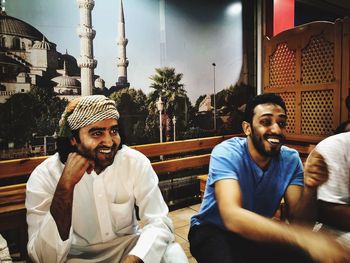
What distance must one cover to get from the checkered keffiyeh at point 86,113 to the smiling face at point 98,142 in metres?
0.04

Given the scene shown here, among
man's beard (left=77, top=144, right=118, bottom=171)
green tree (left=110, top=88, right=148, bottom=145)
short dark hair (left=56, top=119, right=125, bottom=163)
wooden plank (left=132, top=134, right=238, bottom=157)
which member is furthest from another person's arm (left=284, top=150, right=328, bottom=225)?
green tree (left=110, top=88, right=148, bottom=145)

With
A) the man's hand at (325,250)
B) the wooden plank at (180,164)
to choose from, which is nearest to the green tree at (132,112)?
the wooden plank at (180,164)

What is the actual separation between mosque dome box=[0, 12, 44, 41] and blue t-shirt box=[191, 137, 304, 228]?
10.7ft

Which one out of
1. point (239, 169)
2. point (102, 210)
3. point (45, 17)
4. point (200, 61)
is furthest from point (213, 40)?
point (102, 210)

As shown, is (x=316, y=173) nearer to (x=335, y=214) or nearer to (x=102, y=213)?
(x=335, y=214)

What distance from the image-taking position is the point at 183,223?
4.60 metres

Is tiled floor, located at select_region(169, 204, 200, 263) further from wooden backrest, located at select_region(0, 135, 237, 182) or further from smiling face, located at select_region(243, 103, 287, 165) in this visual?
smiling face, located at select_region(243, 103, 287, 165)

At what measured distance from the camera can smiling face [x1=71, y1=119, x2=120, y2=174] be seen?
2.08 m

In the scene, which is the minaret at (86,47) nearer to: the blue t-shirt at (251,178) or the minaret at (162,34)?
the minaret at (162,34)

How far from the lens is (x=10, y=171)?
3.71m

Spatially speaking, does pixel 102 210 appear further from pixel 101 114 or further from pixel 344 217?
pixel 344 217

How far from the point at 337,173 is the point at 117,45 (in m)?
3.79

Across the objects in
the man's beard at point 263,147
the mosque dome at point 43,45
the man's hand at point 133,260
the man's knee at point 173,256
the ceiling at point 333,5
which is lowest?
the man's knee at point 173,256

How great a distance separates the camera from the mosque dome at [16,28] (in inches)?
150
